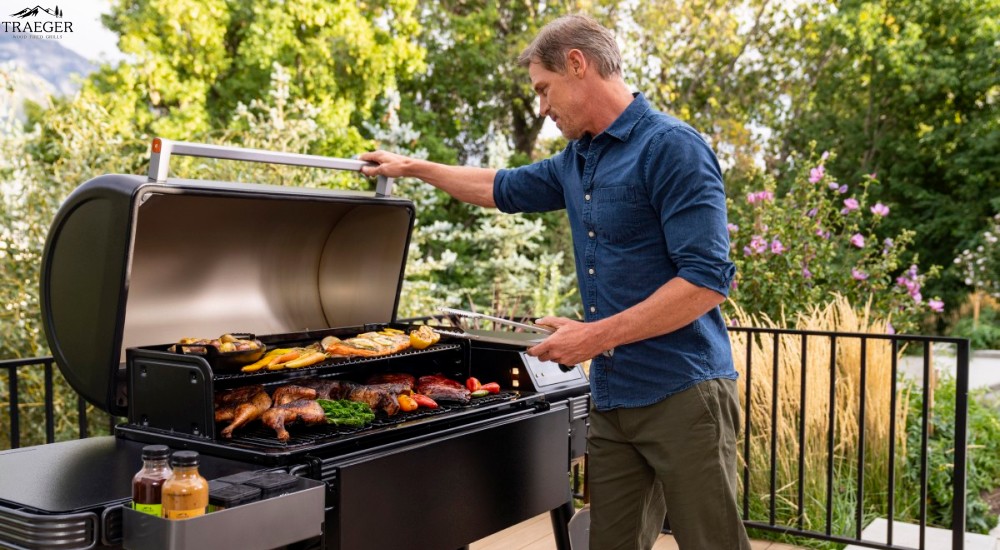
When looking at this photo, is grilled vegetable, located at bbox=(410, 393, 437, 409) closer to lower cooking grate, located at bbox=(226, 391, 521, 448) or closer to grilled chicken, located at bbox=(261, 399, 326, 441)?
lower cooking grate, located at bbox=(226, 391, 521, 448)

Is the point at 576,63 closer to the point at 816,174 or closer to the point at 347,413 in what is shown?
the point at 347,413

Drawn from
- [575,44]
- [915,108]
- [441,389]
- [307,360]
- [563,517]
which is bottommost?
[563,517]

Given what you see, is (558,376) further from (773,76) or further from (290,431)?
(773,76)

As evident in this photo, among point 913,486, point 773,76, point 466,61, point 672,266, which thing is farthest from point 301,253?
point 773,76

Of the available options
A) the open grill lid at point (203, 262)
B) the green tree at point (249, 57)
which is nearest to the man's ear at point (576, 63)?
the open grill lid at point (203, 262)

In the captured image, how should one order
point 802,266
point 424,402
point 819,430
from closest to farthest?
1. point 424,402
2. point 819,430
3. point 802,266

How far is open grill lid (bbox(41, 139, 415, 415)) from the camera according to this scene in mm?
1913

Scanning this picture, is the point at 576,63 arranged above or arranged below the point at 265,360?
above

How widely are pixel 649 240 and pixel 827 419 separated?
261 centimetres

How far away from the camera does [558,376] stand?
260 cm

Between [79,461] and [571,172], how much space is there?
129cm

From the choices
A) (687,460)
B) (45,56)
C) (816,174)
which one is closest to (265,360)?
(687,460)

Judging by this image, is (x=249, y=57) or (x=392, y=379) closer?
(x=392, y=379)

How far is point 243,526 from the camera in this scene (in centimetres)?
146
